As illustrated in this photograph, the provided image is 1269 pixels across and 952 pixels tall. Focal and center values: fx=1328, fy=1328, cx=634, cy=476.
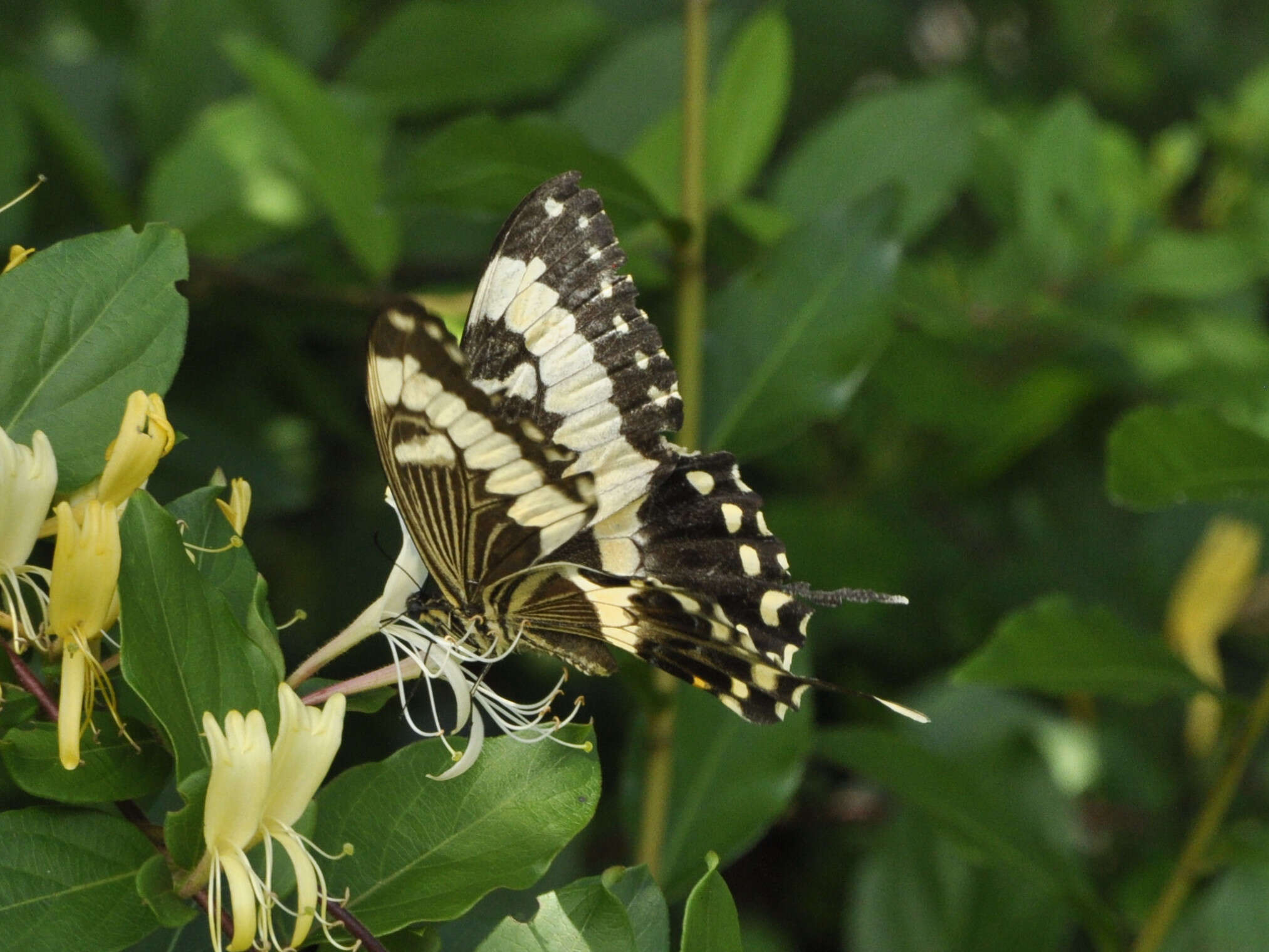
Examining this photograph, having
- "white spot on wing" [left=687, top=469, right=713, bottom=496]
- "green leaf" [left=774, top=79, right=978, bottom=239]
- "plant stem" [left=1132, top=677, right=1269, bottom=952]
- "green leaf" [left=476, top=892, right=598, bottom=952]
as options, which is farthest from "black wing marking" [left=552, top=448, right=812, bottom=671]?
"green leaf" [left=774, top=79, right=978, bottom=239]

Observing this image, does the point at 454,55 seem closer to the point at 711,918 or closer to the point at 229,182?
the point at 229,182

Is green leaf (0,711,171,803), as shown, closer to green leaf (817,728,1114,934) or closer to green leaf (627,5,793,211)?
green leaf (817,728,1114,934)

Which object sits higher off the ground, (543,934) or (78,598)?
(78,598)

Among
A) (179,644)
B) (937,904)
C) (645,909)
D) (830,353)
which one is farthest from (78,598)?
(937,904)

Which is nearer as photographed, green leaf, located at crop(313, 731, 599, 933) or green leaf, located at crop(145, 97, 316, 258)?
green leaf, located at crop(313, 731, 599, 933)

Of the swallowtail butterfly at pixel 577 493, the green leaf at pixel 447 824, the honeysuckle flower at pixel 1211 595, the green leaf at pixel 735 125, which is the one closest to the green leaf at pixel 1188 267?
the honeysuckle flower at pixel 1211 595

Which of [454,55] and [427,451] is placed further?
[454,55]

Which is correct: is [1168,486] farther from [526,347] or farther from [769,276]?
[526,347]
